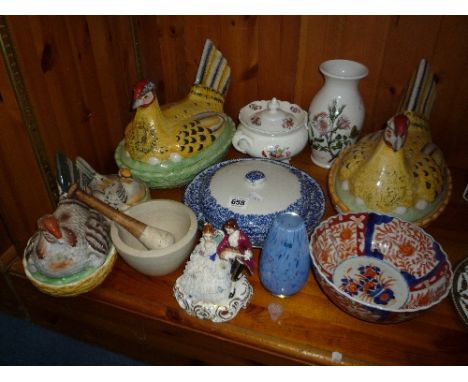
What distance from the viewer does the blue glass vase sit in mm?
803

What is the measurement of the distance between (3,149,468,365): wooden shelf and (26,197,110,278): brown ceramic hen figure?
0.34 feet

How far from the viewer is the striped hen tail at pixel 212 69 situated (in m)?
1.19

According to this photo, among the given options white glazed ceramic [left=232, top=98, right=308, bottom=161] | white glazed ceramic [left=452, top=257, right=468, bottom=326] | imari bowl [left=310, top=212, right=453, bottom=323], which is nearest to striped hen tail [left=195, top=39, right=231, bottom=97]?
white glazed ceramic [left=232, top=98, right=308, bottom=161]

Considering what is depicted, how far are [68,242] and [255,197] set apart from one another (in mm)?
394

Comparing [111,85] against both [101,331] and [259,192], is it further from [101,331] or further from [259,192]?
[101,331]

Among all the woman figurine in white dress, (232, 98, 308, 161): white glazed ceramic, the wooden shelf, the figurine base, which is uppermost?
(232, 98, 308, 161): white glazed ceramic

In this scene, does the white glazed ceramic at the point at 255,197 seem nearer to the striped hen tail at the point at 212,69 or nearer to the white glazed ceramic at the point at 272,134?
the white glazed ceramic at the point at 272,134

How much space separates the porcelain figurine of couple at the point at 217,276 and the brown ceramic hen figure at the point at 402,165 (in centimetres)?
34

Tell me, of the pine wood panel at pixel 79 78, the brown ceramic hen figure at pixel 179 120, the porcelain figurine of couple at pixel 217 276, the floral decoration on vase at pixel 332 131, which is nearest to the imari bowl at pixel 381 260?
the porcelain figurine of couple at pixel 217 276

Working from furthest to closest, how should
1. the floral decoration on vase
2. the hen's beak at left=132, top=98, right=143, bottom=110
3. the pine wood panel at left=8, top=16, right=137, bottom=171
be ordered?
the floral decoration on vase, the hen's beak at left=132, top=98, right=143, bottom=110, the pine wood panel at left=8, top=16, right=137, bottom=171

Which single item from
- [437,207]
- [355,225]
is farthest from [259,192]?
[437,207]

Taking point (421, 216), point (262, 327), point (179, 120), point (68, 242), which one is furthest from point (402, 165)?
point (68, 242)

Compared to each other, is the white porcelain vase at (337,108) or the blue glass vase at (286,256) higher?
the white porcelain vase at (337,108)

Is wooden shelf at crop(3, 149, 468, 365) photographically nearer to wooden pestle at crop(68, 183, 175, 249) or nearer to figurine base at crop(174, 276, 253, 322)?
figurine base at crop(174, 276, 253, 322)
